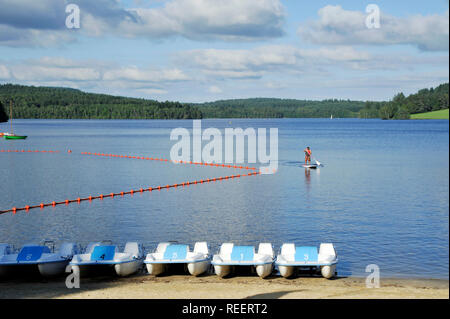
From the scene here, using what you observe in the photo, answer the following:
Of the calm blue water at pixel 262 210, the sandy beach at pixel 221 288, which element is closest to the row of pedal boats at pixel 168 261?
the sandy beach at pixel 221 288

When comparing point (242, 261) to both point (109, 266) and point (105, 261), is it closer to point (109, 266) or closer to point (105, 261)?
point (109, 266)

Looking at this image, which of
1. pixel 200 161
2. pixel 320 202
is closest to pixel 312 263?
pixel 320 202

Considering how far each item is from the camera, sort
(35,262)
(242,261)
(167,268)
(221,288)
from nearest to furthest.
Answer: (221,288) < (35,262) < (242,261) < (167,268)

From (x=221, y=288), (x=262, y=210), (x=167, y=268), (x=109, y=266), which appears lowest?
(x=221, y=288)

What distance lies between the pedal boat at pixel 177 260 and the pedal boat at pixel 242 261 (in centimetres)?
68

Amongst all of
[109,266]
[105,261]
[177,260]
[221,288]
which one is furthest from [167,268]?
[221,288]

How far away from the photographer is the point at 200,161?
8494 cm

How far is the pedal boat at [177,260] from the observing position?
23.9 metres

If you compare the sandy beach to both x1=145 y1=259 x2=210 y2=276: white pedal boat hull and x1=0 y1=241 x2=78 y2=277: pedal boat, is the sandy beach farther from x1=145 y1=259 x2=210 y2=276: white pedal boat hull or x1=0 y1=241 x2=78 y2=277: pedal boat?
x1=0 y1=241 x2=78 y2=277: pedal boat

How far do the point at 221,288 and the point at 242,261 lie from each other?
2149mm

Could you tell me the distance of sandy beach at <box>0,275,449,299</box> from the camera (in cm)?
2095

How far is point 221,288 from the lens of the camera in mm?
22125

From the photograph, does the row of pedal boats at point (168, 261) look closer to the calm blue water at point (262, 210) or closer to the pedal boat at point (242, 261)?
the pedal boat at point (242, 261)

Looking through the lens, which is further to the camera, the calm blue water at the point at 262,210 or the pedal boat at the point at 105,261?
the calm blue water at the point at 262,210
